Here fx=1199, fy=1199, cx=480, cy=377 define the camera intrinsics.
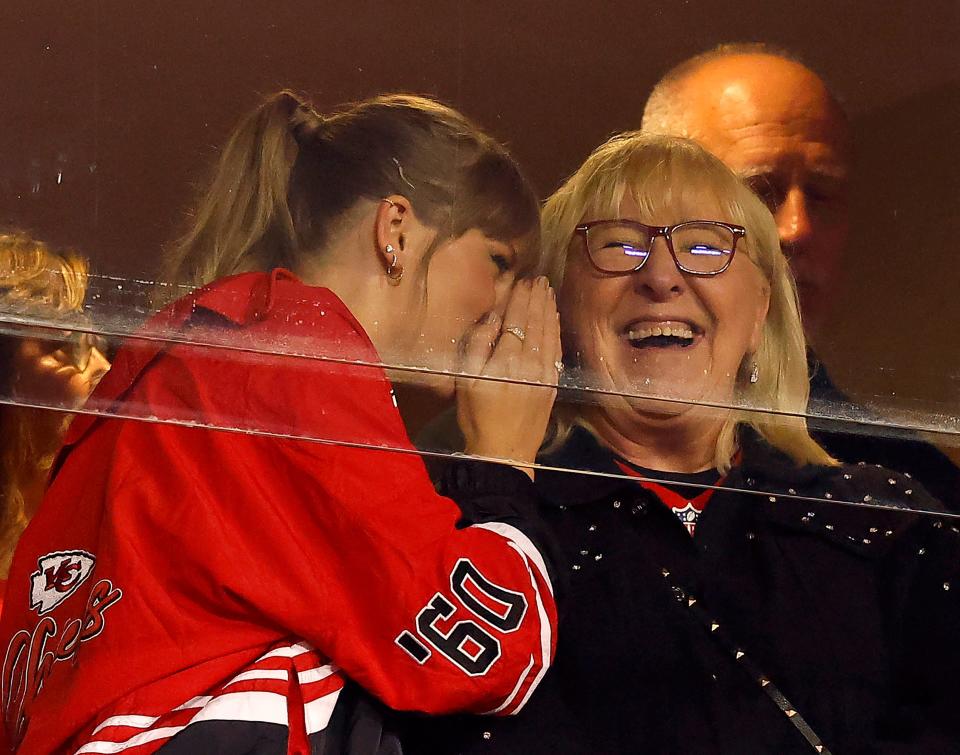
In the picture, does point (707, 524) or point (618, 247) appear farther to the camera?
point (707, 524)

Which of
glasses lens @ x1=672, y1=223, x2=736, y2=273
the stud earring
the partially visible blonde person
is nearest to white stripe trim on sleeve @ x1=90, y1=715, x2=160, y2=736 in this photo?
the partially visible blonde person

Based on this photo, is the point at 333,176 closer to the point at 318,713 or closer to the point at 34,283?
the point at 34,283

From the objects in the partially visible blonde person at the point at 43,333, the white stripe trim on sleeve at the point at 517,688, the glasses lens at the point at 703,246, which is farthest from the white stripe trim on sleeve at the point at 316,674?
the glasses lens at the point at 703,246

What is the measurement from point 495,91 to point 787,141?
17cm

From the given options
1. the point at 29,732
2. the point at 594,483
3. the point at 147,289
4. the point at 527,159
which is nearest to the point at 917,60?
the point at 527,159

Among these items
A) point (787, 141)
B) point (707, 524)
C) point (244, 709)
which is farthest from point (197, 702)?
point (787, 141)

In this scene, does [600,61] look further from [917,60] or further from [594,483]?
[594,483]

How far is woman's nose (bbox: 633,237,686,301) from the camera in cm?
71

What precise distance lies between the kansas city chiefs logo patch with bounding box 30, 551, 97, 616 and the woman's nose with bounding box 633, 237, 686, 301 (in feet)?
1.23

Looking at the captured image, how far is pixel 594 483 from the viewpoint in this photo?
0.82m

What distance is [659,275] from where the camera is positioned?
709 mm

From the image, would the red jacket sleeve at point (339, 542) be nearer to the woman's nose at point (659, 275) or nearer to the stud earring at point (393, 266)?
the stud earring at point (393, 266)

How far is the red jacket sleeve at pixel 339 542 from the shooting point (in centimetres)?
69

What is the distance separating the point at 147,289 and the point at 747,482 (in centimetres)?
38
